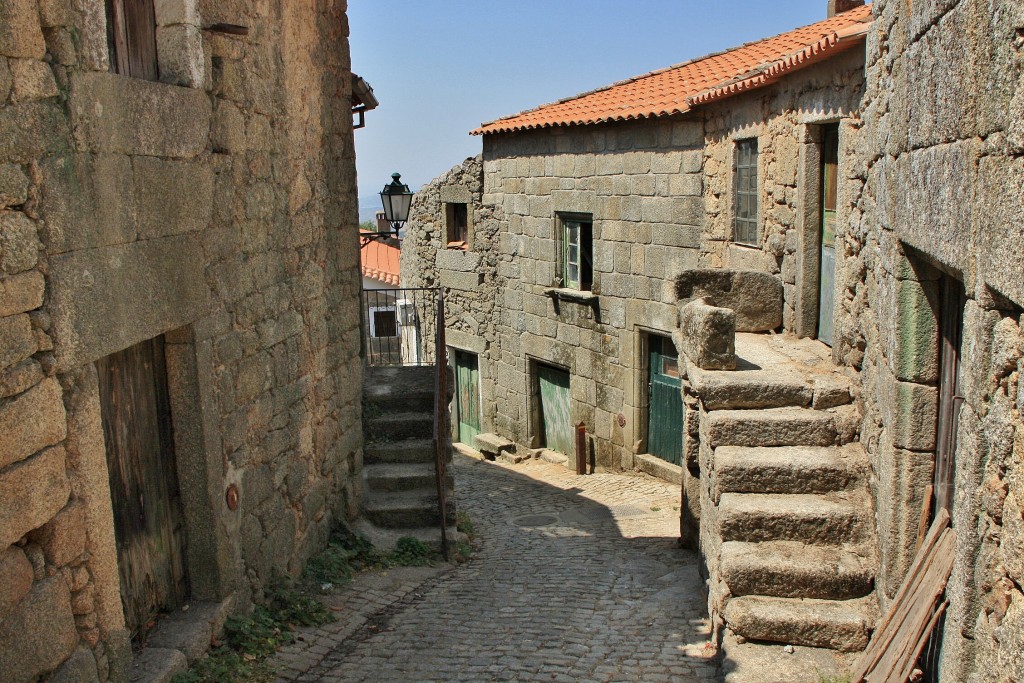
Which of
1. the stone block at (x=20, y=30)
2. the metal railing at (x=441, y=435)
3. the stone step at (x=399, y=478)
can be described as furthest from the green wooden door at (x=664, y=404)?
the stone block at (x=20, y=30)

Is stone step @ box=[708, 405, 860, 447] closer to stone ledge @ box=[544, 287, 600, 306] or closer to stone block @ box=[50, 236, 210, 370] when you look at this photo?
stone block @ box=[50, 236, 210, 370]

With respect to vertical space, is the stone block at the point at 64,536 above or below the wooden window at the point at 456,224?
below

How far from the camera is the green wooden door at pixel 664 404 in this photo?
11.2 metres

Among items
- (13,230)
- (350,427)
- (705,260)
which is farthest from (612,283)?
(13,230)

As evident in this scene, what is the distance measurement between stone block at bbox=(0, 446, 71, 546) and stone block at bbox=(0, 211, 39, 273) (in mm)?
656

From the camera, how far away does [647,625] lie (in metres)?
5.91

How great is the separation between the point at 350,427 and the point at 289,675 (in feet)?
7.96

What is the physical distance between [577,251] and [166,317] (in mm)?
8728

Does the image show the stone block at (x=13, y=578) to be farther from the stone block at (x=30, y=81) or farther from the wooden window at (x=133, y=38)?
the wooden window at (x=133, y=38)

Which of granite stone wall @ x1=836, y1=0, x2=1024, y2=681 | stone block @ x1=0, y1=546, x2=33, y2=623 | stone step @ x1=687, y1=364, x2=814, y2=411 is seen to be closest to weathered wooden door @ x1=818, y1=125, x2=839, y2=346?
stone step @ x1=687, y1=364, x2=814, y2=411

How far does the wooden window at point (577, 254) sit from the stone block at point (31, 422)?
936cm

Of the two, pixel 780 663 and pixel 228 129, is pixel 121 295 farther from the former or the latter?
pixel 780 663

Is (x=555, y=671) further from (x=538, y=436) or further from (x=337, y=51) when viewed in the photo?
(x=538, y=436)

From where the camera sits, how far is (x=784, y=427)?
19.3 feet
